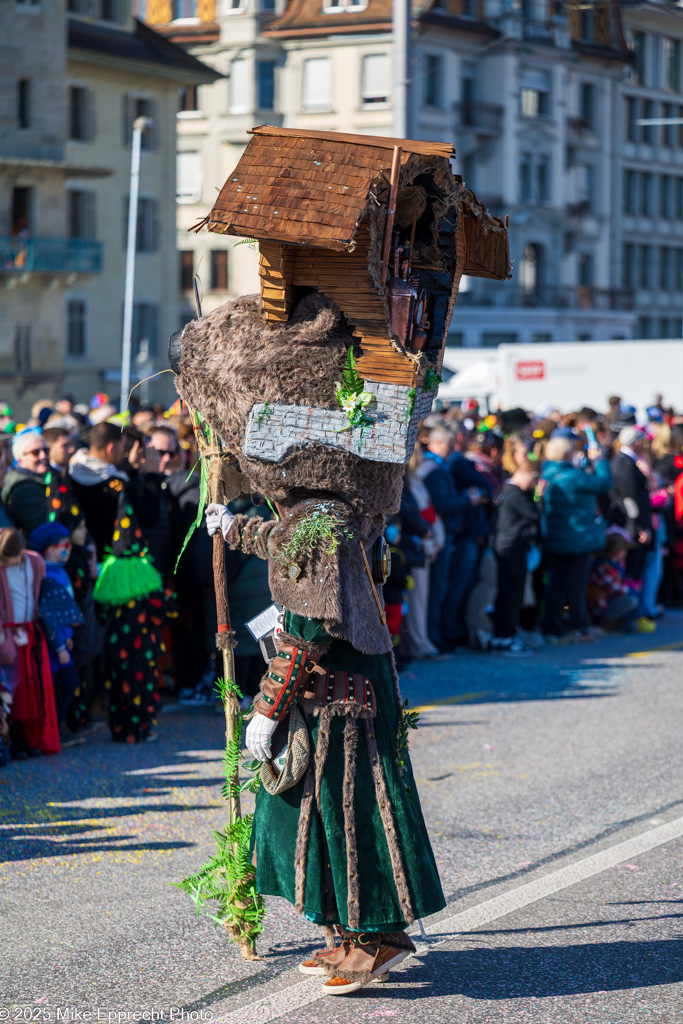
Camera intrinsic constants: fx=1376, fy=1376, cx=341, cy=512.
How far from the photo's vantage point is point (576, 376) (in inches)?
1043

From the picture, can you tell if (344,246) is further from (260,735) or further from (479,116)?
(479,116)

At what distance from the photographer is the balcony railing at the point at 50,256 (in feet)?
122

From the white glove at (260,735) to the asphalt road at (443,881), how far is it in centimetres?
85

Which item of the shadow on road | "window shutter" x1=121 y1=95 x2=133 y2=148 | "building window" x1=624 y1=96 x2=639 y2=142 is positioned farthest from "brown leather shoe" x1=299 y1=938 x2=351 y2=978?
"building window" x1=624 y1=96 x2=639 y2=142

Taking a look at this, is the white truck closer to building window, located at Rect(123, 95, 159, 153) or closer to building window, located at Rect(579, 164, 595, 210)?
building window, located at Rect(123, 95, 159, 153)

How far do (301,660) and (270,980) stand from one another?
1.17 metres

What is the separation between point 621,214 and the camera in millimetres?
60656

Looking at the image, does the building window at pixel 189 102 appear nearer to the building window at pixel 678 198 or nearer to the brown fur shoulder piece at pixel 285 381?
the building window at pixel 678 198

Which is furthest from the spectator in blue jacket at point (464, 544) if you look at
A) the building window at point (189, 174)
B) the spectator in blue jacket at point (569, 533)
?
the building window at point (189, 174)

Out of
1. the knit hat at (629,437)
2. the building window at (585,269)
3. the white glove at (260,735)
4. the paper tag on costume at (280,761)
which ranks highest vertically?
the building window at (585,269)

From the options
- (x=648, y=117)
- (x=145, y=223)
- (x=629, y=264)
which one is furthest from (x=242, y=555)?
(x=648, y=117)

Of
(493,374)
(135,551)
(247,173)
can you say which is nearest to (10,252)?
(493,374)

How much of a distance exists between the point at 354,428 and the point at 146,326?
40.2 meters

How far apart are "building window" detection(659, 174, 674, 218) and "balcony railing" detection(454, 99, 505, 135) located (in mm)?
13912
